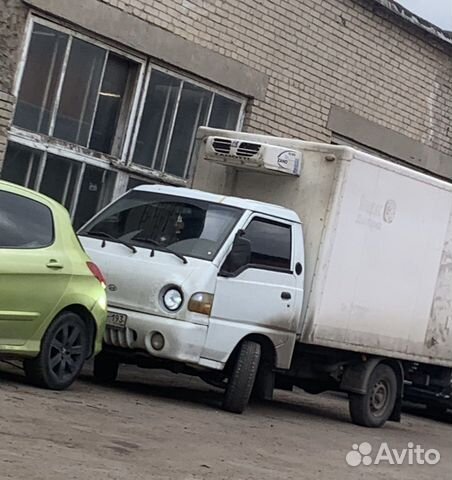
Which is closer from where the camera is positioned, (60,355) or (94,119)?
(60,355)

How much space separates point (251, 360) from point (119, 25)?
5.00 metres

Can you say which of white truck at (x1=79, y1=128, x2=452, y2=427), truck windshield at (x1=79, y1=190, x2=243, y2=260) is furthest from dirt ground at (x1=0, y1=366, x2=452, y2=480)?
truck windshield at (x1=79, y1=190, x2=243, y2=260)

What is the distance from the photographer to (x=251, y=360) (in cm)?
1065

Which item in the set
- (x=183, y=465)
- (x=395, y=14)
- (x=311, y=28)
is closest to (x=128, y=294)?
(x=183, y=465)

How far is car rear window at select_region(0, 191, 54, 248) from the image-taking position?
9211 mm

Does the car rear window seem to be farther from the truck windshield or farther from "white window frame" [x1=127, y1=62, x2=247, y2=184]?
"white window frame" [x1=127, y1=62, x2=247, y2=184]

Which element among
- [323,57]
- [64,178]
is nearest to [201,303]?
[64,178]

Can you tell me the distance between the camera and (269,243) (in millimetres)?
11055

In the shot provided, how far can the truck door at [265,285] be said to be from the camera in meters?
10.5

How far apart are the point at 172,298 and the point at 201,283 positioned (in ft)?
0.95

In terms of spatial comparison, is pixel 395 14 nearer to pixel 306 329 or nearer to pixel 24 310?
pixel 306 329

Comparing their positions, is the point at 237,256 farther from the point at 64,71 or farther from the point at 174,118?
the point at 174,118

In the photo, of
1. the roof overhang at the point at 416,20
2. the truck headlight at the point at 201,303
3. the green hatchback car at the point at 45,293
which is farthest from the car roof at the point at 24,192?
the roof overhang at the point at 416,20

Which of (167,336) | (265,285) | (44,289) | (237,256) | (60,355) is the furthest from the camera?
(265,285)
